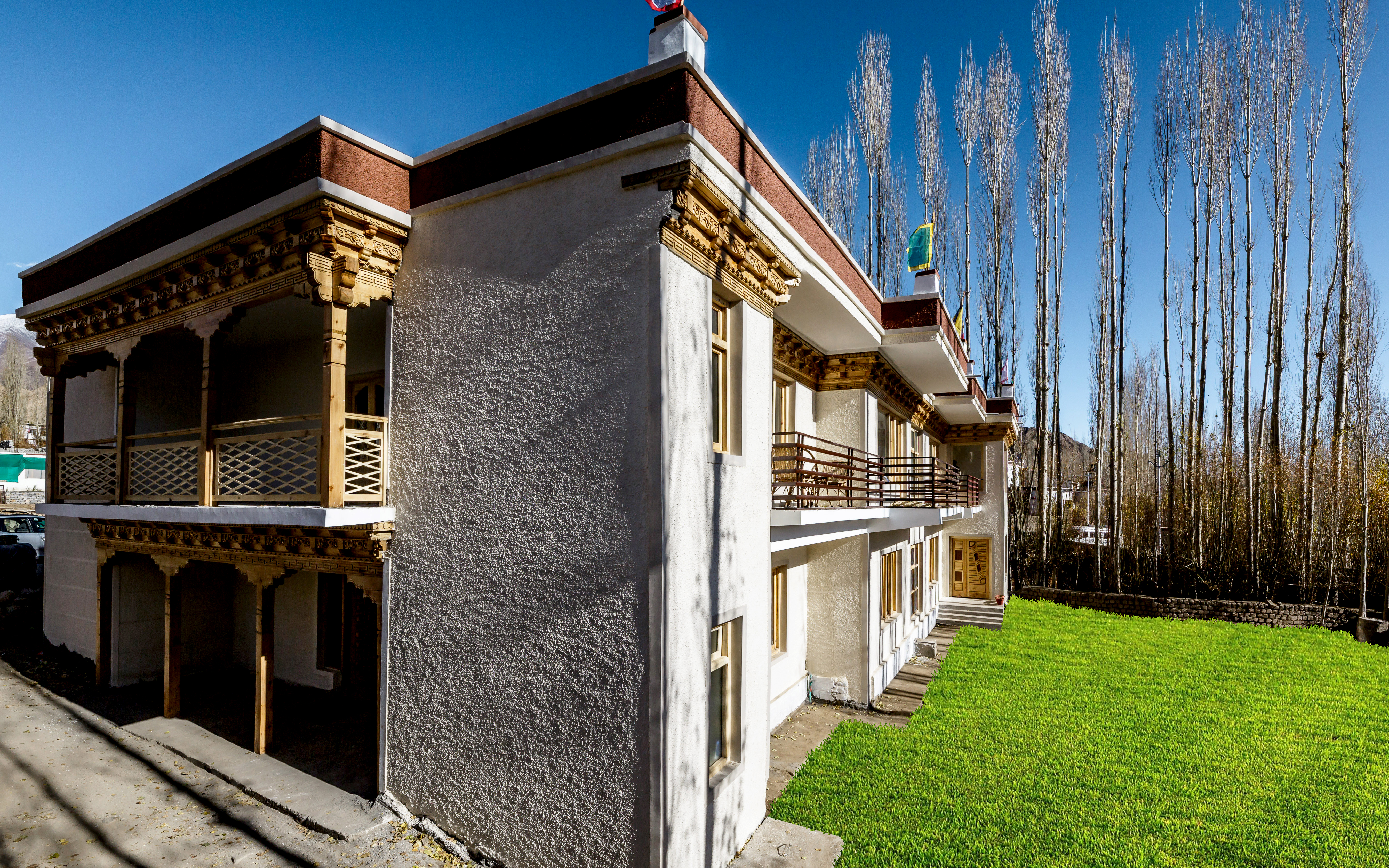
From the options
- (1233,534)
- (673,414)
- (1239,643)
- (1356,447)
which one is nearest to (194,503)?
(673,414)

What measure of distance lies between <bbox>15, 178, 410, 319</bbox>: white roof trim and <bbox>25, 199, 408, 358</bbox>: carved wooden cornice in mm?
74

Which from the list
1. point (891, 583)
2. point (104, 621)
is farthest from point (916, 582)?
point (104, 621)

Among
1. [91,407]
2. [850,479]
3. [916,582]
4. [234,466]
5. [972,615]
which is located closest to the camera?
[234,466]

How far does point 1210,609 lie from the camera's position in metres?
19.3

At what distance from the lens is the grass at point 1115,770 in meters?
6.44

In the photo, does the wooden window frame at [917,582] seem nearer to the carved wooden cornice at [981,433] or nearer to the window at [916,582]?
the window at [916,582]

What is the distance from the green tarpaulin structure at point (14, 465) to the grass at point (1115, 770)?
170ft

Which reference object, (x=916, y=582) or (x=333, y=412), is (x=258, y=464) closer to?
(x=333, y=412)

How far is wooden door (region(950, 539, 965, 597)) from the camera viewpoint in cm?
2097

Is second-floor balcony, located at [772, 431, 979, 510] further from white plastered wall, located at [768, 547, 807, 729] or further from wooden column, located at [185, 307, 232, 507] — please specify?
wooden column, located at [185, 307, 232, 507]

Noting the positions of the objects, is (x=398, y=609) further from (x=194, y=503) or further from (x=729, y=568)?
(x=194, y=503)

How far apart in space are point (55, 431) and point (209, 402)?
14.7 feet

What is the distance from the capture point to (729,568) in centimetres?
622

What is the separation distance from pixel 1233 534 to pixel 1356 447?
4367 mm
